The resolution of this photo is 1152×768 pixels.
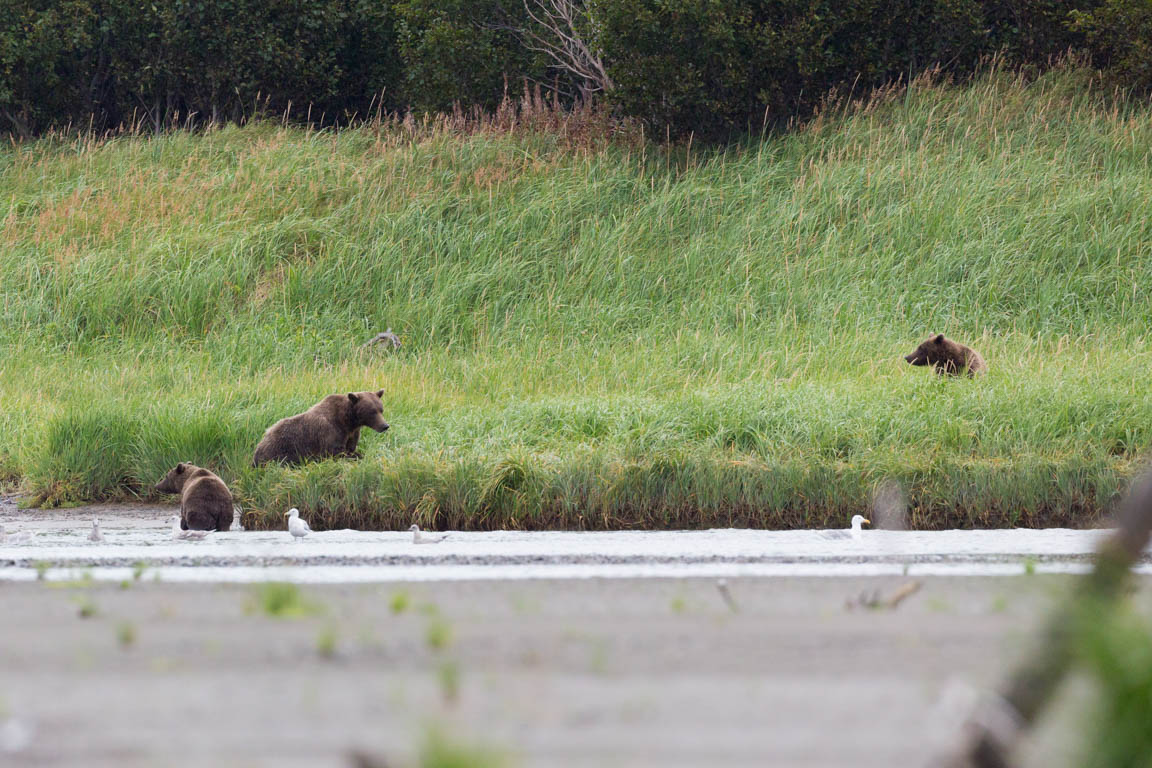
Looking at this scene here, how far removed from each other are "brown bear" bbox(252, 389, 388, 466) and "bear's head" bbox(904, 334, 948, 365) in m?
4.07

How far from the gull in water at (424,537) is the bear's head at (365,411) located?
1.37 m

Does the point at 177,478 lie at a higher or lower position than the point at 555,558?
lower

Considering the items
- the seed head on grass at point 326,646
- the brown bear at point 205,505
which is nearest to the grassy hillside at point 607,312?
the brown bear at point 205,505

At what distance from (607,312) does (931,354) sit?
410 centimetres

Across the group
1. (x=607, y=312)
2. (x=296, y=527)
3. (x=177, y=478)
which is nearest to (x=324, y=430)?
(x=177, y=478)

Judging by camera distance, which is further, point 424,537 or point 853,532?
point 424,537

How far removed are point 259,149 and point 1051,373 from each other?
1133 cm

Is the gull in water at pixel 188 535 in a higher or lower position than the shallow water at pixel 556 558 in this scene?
lower

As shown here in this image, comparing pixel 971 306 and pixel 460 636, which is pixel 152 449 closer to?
pixel 460 636

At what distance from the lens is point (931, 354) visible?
8.66 metres

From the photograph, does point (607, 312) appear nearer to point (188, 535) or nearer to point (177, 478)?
A: point (177, 478)

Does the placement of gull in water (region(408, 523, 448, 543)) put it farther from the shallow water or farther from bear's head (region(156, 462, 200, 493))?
bear's head (region(156, 462, 200, 493))

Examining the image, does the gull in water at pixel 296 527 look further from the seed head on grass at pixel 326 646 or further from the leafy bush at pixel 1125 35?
the leafy bush at pixel 1125 35

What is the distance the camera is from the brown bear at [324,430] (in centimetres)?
736
